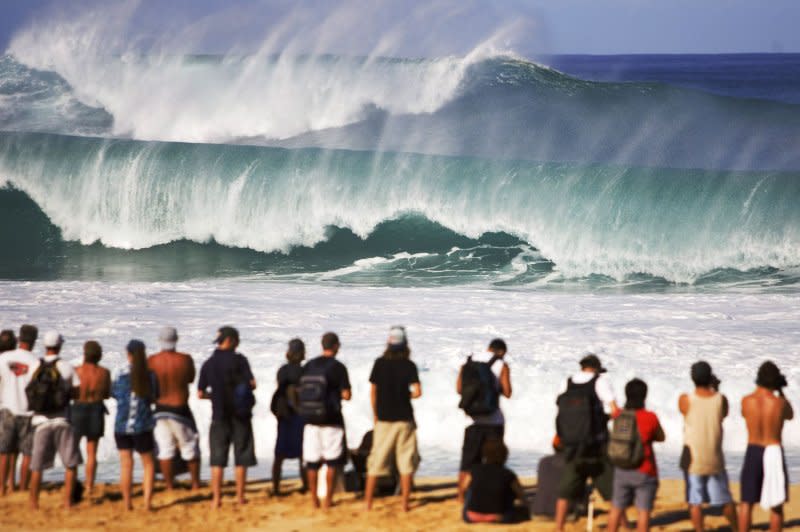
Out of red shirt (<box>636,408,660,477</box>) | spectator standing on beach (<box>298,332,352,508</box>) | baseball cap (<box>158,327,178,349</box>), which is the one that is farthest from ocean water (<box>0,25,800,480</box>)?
red shirt (<box>636,408,660,477</box>)

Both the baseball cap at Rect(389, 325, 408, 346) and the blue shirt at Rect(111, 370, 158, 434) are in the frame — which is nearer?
the baseball cap at Rect(389, 325, 408, 346)

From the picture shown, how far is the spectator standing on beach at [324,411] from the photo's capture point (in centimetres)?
691

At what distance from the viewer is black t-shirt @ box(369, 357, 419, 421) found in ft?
22.7

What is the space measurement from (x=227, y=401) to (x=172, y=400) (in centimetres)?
35

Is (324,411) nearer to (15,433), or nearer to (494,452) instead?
(494,452)

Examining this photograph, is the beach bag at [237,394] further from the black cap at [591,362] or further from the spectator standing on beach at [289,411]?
the black cap at [591,362]

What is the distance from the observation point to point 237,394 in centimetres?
702

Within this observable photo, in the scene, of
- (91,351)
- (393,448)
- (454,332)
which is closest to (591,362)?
(393,448)

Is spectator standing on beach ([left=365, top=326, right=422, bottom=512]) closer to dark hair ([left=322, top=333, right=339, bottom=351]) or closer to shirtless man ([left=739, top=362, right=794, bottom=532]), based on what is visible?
dark hair ([left=322, top=333, right=339, bottom=351])

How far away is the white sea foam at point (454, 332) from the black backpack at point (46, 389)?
1840 millimetres

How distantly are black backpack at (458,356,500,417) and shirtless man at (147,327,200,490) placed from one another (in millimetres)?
1713

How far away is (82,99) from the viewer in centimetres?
2986

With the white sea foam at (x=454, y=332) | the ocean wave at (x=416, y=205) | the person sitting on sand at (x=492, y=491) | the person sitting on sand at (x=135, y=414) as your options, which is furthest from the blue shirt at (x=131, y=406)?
the ocean wave at (x=416, y=205)

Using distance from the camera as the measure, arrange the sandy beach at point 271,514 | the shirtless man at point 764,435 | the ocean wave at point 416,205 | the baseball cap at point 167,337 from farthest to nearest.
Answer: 1. the ocean wave at point 416,205
2. the baseball cap at point 167,337
3. the sandy beach at point 271,514
4. the shirtless man at point 764,435
